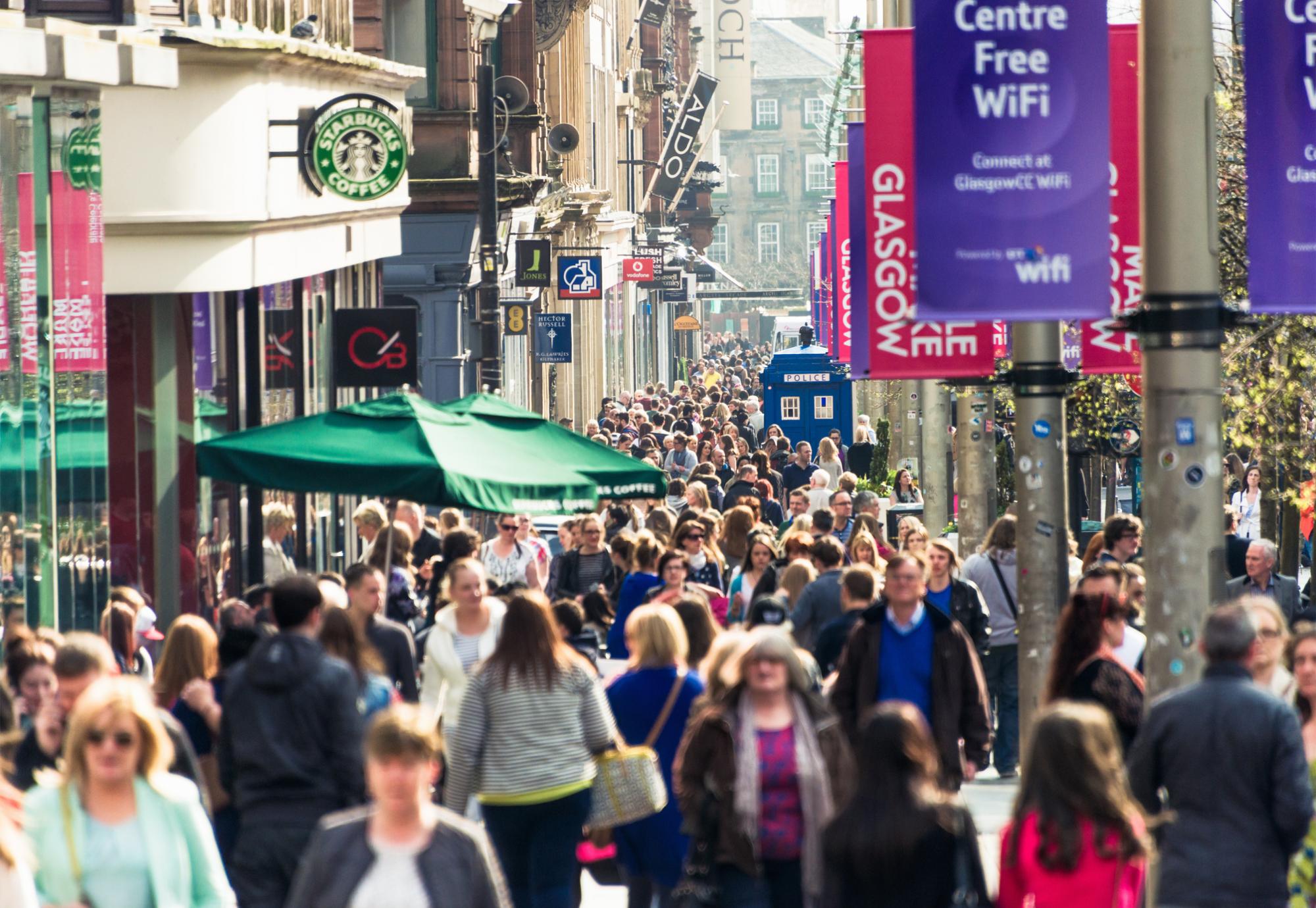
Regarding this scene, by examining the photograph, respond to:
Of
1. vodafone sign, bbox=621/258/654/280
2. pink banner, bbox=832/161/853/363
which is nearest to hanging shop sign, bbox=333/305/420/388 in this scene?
pink banner, bbox=832/161/853/363

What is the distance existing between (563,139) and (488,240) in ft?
53.6

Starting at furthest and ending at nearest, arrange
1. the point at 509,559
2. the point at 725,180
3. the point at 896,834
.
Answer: the point at 725,180, the point at 509,559, the point at 896,834

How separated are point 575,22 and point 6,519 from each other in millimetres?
40301

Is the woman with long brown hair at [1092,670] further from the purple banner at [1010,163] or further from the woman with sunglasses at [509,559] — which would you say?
the woman with sunglasses at [509,559]

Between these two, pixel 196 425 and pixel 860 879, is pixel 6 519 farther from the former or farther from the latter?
pixel 860 879

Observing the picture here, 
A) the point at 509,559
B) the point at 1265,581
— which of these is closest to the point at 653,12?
the point at 509,559

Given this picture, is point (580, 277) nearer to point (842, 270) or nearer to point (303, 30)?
point (842, 270)

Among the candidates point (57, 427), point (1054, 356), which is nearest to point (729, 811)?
point (1054, 356)

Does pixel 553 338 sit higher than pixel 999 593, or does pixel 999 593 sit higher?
pixel 553 338

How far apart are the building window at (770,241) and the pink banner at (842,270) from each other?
13039cm

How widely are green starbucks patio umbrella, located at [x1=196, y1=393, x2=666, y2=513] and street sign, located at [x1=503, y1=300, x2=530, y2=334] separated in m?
22.3

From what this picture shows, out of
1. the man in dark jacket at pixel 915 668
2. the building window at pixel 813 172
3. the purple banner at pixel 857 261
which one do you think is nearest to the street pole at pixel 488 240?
the purple banner at pixel 857 261

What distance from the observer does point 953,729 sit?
378 inches

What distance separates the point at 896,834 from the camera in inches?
228
